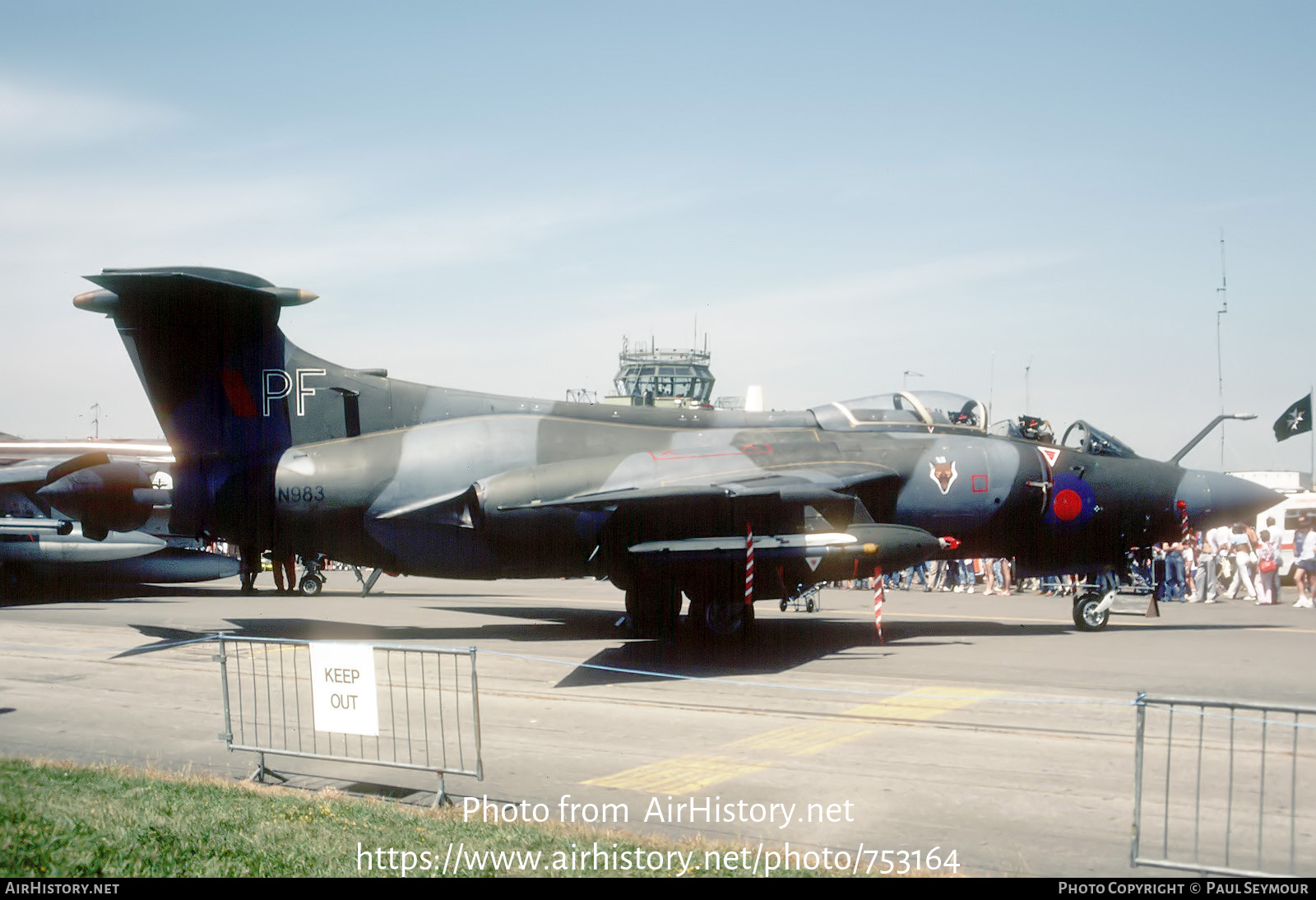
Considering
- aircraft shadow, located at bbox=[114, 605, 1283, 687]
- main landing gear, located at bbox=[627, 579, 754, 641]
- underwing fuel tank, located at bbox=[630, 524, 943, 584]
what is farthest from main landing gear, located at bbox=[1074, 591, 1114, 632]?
main landing gear, located at bbox=[627, 579, 754, 641]

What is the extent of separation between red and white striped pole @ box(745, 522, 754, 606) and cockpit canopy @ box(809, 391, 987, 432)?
125 inches

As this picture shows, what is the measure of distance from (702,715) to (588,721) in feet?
3.71

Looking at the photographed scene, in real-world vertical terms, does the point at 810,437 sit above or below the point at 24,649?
above

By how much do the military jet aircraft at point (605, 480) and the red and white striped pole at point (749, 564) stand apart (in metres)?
0.06

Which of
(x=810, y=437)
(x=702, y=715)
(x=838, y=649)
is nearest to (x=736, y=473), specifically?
(x=810, y=437)

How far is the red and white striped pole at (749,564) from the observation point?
14.0 meters

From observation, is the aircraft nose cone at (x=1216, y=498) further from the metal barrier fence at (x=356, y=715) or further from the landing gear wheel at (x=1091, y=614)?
the metal barrier fence at (x=356, y=715)

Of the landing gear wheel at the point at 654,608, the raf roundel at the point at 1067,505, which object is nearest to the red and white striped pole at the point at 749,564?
the landing gear wheel at the point at 654,608

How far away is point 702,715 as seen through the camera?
413 inches

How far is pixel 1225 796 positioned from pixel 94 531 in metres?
19.2

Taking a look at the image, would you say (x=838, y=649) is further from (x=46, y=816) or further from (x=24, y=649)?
(x=24, y=649)

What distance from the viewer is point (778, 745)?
9.13m

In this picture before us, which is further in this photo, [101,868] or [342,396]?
[342,396]

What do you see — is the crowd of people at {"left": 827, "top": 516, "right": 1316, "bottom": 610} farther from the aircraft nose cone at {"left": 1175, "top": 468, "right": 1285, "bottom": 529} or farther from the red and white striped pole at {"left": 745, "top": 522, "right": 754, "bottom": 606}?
the red and white striped pole at {"left": 745, "top": 522, "right": 754, "bottom": 606}
